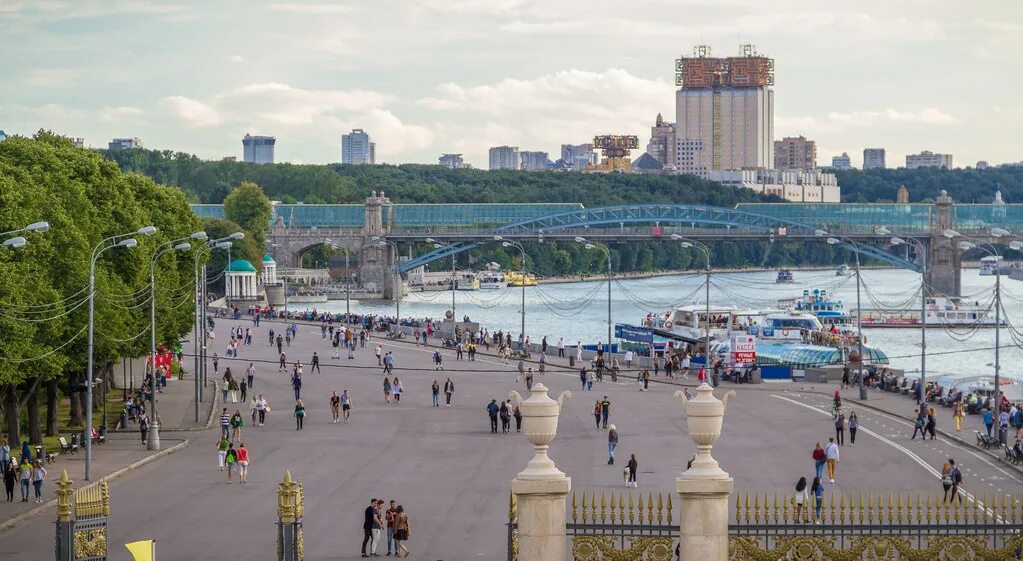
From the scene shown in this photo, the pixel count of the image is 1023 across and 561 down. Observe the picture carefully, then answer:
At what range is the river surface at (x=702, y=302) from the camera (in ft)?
318

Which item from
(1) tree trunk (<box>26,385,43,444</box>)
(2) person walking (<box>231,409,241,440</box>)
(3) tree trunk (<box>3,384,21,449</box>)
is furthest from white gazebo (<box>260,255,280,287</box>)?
(3) tree trunk (<box>3,384,21,449</box>)

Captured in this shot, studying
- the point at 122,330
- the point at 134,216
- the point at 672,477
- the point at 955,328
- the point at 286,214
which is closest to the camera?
the point at 672,477

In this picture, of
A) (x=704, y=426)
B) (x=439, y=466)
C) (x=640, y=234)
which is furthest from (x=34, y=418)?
(x=640, y=234)

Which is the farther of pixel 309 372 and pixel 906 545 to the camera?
pixel 309 372

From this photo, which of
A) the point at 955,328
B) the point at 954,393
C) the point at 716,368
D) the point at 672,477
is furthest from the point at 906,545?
the point at 955,328

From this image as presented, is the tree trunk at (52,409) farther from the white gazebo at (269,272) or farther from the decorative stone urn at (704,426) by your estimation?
the white gazebo at (269,272)

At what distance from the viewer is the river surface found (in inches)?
3821

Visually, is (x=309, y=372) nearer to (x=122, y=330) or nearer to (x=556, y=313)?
(x=122, y=330)

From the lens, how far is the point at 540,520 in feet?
66.3

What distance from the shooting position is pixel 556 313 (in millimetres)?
128625

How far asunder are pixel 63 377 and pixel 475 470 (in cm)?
1343

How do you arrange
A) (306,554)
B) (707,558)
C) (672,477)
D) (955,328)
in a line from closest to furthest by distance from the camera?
(707,558) → (306,554) → (672,477) → (955,328)

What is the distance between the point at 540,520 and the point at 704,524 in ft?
6.01

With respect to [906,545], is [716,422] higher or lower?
higher
